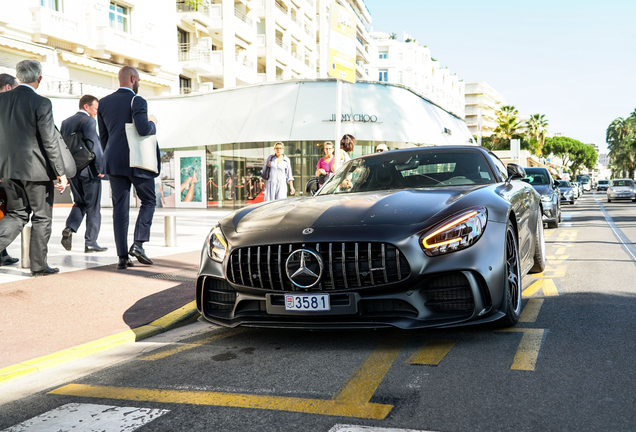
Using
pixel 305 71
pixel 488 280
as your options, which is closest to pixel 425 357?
pixel 488 280

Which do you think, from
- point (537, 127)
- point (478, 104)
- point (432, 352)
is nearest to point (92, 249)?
point (432, 352)

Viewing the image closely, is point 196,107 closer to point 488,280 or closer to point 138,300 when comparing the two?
point 138,300

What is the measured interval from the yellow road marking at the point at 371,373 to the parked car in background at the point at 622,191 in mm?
34351

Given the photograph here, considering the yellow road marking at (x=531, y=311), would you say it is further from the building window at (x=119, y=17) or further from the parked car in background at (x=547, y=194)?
the building window at (x=119, y=17)

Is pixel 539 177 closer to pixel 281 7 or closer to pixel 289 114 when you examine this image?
pixel 289 114

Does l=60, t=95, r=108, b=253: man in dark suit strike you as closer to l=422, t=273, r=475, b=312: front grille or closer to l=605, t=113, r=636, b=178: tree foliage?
l=422, t=273, r=475, b=312: front grille

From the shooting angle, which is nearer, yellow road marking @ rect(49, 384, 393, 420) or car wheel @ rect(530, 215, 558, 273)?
yellow road marking @ rect(49, 384, 393, 420)

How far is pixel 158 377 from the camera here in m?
3.34

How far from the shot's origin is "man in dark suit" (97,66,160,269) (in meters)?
6.61

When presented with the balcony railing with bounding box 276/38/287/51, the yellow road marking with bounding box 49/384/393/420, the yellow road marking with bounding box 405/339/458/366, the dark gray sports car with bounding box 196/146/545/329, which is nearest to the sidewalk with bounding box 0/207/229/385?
the yellow road marking with bounding box 49/384/393/420

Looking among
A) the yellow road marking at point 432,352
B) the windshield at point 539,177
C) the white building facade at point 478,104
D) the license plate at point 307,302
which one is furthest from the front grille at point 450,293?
the white building facade at point 478,104

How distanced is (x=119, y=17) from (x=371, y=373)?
99.3 feet

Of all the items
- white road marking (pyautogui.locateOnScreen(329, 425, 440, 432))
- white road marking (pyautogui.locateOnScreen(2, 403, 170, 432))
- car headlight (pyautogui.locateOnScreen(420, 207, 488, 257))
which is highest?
car headlight (pyautogui.locateOnScreen(420, 207, 488, 257))

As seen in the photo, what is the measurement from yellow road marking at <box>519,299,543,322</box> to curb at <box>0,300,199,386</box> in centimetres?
266
